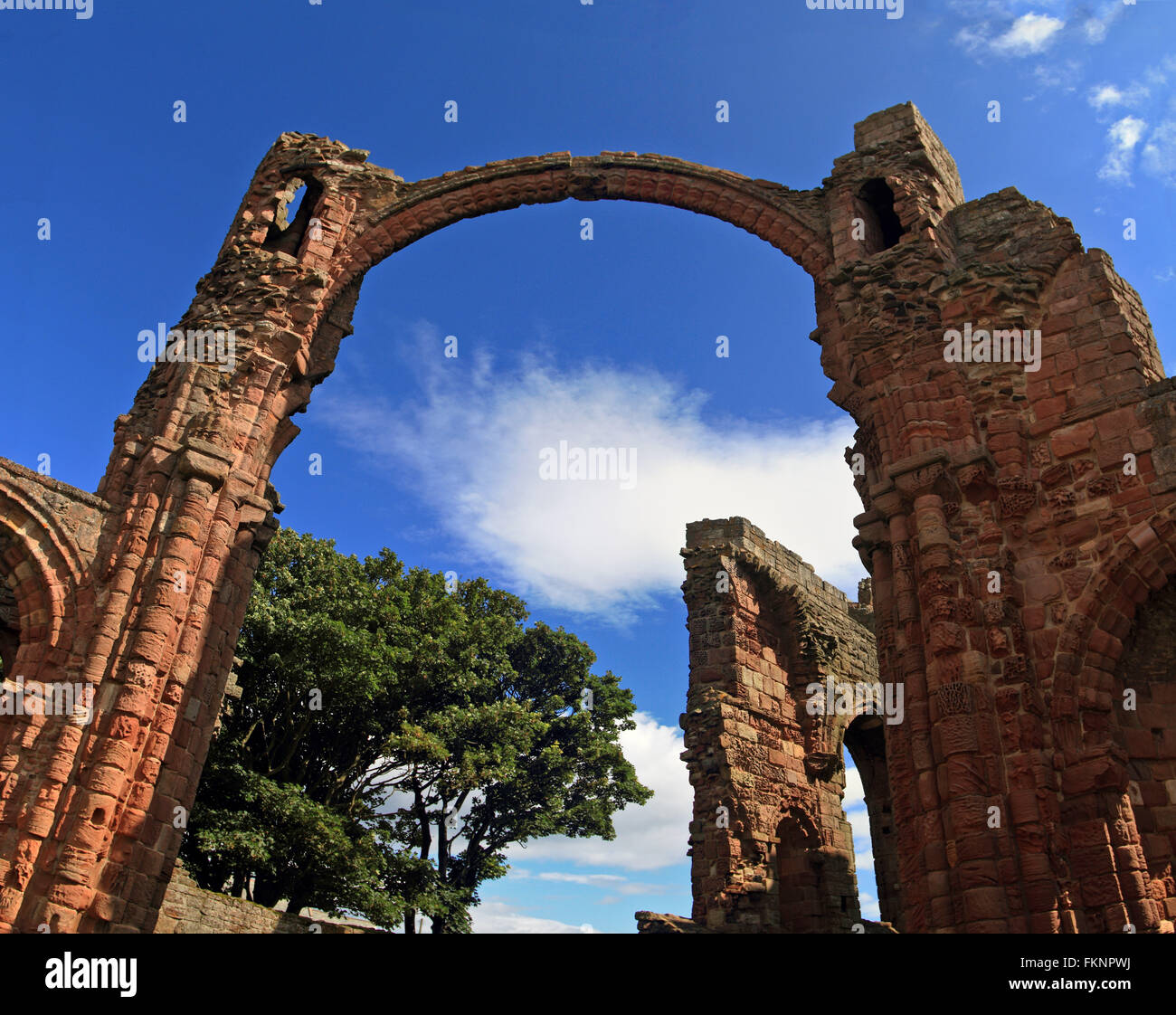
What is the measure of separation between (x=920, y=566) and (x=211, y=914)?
36.1 feet

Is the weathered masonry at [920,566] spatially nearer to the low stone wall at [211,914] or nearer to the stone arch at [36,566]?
the stone arch at [36,566]

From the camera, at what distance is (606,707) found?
76.1ft

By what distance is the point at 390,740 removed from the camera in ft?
56.2

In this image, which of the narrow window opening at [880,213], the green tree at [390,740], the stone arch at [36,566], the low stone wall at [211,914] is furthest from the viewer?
the green tree at [390,740]

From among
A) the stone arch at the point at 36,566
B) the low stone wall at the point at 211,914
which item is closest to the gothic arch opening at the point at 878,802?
the low stone wall at the point at 211,914

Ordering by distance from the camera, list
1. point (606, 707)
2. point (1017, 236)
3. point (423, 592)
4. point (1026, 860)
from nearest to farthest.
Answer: point (1026, 860), point (1017, 236), point (423, 592), point (606, 707)

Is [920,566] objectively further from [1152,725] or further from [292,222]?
[292,222]

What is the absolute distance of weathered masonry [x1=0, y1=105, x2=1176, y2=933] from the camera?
271 inches

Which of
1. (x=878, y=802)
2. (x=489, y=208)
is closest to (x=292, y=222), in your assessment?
(x=489, y=208)

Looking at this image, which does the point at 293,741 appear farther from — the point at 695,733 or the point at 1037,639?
the point at 1037,639

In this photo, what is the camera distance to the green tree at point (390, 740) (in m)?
15.1

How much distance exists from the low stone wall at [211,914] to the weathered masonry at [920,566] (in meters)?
4.90
